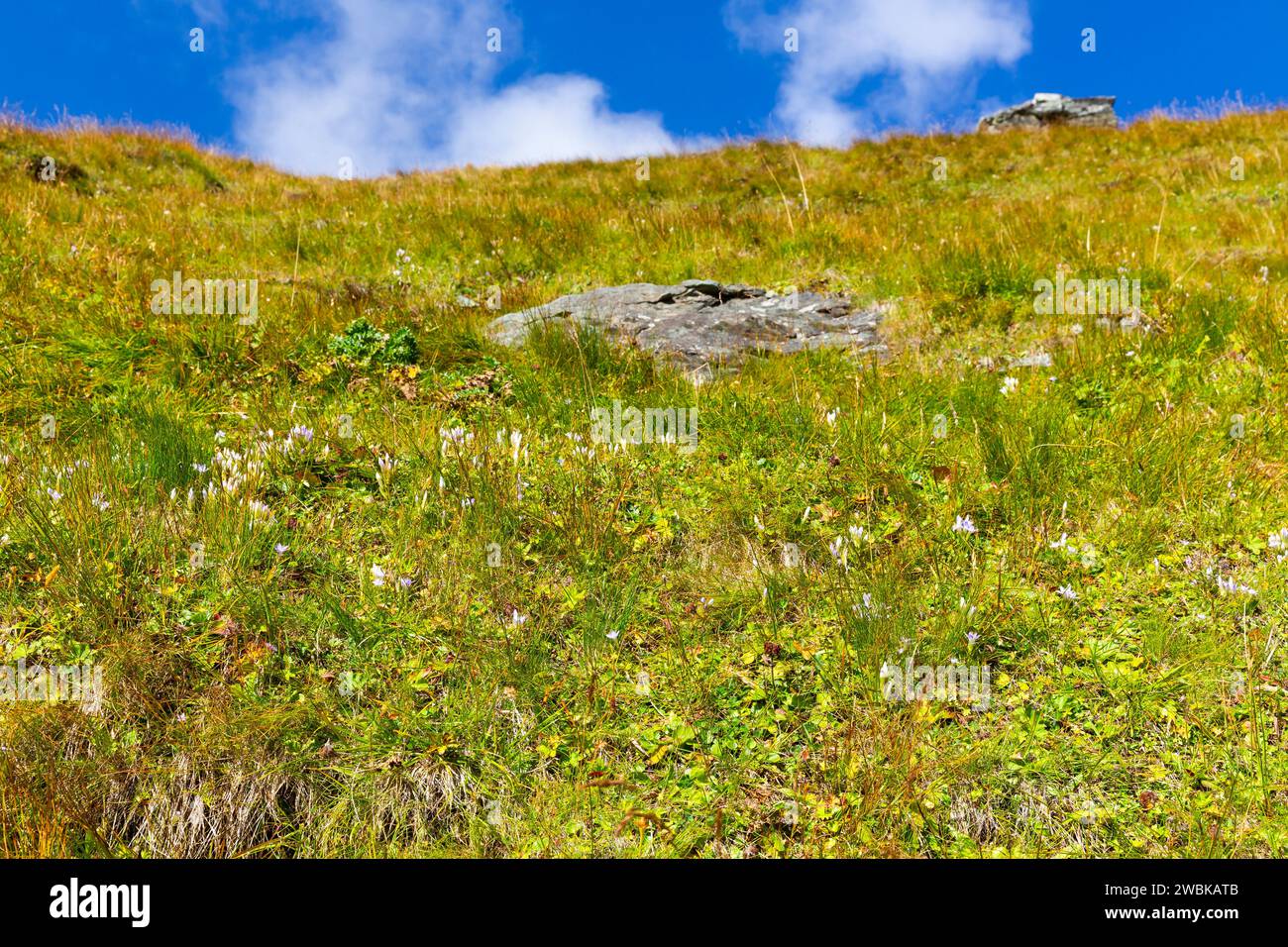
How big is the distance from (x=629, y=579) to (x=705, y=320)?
14.3ft

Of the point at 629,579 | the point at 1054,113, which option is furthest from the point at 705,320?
the point at 1054,113

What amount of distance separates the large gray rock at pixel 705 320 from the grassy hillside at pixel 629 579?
0.45m

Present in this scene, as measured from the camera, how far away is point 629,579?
4008 millimetres

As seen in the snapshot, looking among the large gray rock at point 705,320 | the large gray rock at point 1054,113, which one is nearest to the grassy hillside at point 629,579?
the large gray rock at point 705,320

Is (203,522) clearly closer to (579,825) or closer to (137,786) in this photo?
(137,786)

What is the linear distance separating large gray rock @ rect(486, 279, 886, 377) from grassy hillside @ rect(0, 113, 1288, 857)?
0.45 m

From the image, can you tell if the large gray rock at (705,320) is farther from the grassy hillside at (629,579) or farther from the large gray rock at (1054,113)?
the large gray rock at (1054,113)

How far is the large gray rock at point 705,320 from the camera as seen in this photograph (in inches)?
278

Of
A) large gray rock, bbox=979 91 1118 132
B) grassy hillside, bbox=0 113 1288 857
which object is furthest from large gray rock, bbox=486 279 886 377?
large gray rock, bbox=979 91 1118 132

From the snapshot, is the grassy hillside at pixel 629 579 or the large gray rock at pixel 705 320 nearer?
the grassy hillside at pixel 629 579

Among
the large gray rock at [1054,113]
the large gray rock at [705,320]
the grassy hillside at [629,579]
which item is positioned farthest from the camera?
the large gray rock at [1054,113]
